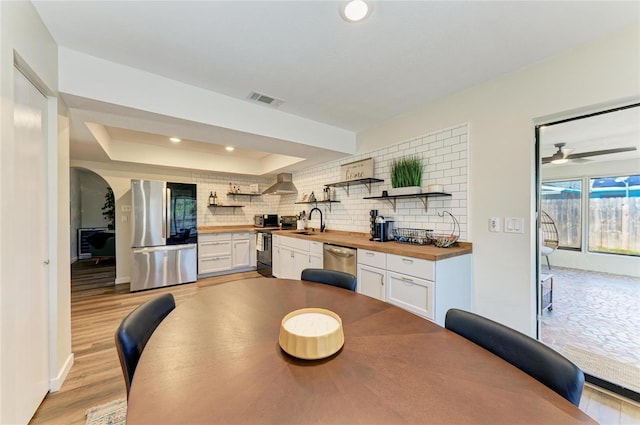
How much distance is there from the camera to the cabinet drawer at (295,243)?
365cm

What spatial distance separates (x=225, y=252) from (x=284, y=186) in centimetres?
175

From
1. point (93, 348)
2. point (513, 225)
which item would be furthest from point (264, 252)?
point (513, 225)

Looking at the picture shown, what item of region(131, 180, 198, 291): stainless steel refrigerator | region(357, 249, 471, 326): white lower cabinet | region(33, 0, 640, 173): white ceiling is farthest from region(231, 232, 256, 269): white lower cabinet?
region(357, 249, 471, 326): white lower cabinet

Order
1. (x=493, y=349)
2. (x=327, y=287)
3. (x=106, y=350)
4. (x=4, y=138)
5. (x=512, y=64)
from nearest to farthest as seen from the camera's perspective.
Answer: (x=493, y=349)
(x=4, y=138)
(x=327, y=287)
(x=512, y=64)
(x=106, y=350)

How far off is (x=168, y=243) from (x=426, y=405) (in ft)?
14.7

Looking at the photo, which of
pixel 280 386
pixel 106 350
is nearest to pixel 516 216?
pixel 280 386

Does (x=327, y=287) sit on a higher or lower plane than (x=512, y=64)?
lower

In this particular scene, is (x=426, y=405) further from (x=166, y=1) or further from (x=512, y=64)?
(x=512, y=64)

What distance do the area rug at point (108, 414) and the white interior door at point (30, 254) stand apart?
1.03 ft

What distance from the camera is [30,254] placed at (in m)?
1.49

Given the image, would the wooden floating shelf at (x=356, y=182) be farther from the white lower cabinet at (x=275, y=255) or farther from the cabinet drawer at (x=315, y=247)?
the white lower cabinet at (x=275, y=255)

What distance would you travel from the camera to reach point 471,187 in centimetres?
244

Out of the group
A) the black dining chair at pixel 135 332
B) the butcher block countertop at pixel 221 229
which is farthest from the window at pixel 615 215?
the butcher block countertop at pixel 221 229

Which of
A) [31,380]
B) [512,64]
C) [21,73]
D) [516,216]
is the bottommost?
[31,380]
